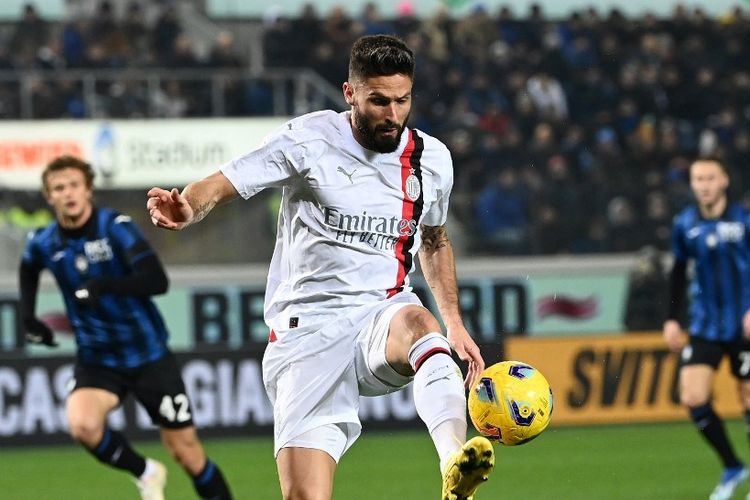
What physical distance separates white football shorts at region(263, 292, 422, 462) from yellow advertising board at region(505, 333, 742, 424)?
8.08 meters

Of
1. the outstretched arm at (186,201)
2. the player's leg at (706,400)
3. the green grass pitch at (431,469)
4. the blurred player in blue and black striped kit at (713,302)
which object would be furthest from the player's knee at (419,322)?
the player's leg at (706,400)

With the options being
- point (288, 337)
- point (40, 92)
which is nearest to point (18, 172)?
point (40, 92)

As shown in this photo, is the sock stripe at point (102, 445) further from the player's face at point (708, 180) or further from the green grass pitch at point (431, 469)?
the player's face at point (708, 180)

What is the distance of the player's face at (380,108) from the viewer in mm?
4793

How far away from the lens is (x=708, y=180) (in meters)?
8.85

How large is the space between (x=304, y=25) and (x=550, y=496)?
1079cm

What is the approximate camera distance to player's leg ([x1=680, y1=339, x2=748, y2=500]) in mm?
8648

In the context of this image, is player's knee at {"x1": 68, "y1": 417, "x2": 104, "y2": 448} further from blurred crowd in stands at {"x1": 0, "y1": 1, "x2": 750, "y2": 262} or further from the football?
blurred crowd in stands at {"x1": 0, "y1": 1, "x2": 750, "y2": 262}

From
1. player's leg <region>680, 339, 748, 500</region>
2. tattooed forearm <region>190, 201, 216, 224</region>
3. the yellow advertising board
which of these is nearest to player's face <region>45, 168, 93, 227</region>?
tattooed forearm <region>190, 201, 216, 224</region>

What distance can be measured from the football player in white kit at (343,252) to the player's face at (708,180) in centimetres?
390

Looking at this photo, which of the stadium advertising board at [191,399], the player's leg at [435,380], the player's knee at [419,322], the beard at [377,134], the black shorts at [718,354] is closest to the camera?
the player's leg at [435,380]

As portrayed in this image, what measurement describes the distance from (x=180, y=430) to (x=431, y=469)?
10.5 feet

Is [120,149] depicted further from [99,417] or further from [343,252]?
[343,252]

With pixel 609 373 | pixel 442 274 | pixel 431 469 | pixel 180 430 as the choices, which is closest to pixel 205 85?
pixel 609 373
